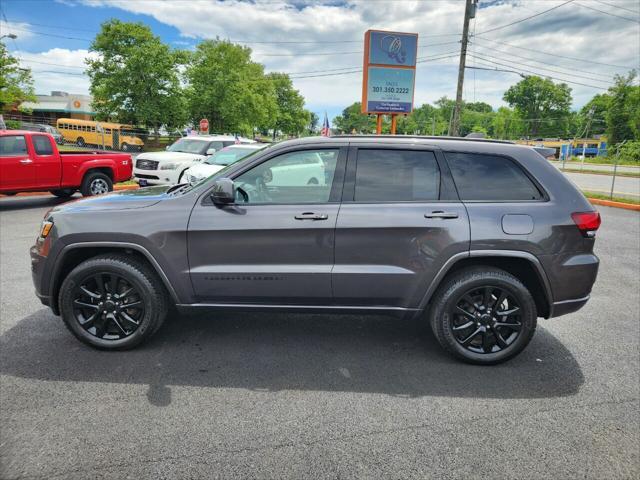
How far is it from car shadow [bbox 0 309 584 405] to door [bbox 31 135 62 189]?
748cm

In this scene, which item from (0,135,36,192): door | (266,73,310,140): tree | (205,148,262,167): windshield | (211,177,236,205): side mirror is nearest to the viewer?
(211,177,236,205): side mirror

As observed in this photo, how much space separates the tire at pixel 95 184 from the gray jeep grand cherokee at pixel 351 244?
27.1 feet

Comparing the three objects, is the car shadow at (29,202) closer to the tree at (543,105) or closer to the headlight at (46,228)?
the headlight at (46,228)

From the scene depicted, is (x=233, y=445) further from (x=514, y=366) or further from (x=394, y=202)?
(x=514, y=366)

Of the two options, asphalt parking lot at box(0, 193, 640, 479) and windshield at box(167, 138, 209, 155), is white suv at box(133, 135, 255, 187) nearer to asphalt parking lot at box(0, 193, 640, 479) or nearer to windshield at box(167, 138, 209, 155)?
windshield at box(167, 138, 209, 155)

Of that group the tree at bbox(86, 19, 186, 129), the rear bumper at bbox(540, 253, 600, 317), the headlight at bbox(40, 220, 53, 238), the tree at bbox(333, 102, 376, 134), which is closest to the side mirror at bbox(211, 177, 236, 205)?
the headlight at bbox(40, 220, 53, 238)

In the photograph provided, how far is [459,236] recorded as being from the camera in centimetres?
338

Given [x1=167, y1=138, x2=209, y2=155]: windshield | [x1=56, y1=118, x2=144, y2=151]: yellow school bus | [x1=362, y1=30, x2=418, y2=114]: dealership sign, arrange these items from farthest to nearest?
1. [x1=56, y1=118, x2=144, y2=151]: yellow school bus
2. [x1=362, y1=30, x2=418, y2=114]: dealership sign
3. [x1=167, y1=138, x2=209, y2=155]: windshield

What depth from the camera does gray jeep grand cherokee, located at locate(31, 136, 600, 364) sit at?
3.40m

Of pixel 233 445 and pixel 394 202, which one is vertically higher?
pixel 394 202

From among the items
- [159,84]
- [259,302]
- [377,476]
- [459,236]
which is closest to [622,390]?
[459,236]

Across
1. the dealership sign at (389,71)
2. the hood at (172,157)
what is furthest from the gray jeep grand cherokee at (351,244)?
the dealership sign at (389,71)

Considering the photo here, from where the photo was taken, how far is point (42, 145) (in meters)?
10.4

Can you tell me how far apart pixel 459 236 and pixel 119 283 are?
2.76 m
